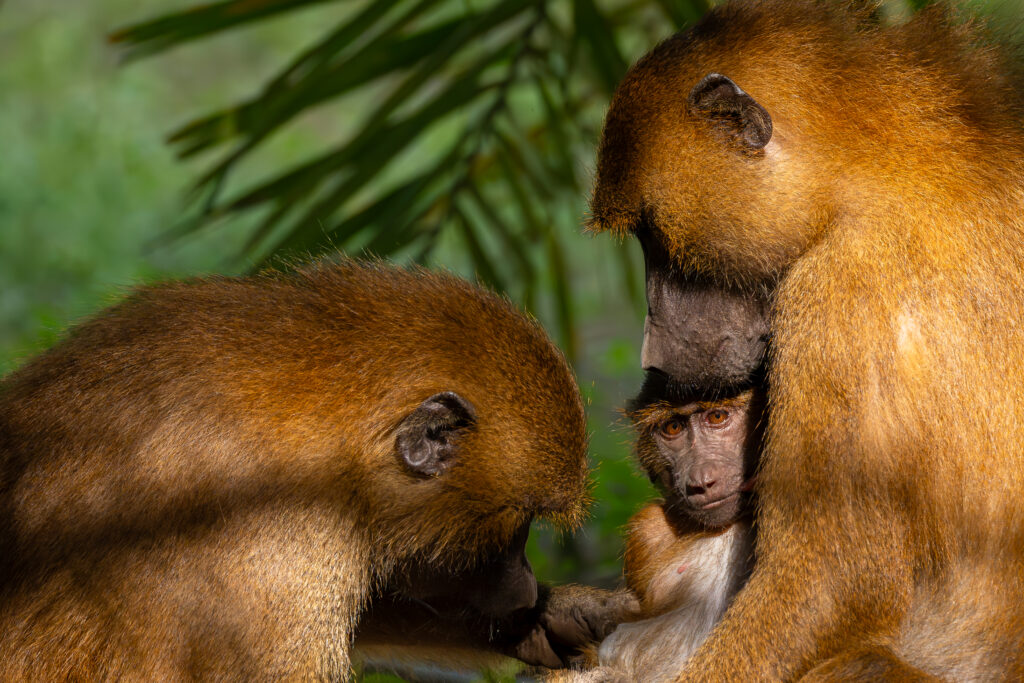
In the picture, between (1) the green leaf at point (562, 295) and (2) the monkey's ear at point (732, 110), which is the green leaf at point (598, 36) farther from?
(2) the monkey's ear at point (732, 110)

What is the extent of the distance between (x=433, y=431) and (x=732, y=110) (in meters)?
1.48

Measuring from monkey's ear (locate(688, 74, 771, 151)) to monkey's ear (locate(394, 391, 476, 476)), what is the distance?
4.21 feet

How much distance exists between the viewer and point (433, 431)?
396 centimetres

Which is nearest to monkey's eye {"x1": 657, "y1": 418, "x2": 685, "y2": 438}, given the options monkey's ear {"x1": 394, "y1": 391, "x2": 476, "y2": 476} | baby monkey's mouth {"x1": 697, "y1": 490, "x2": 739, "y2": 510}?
baby monkey's mouth {"x1": 697, "y1": 490, "x2": 739, "y2": 510}

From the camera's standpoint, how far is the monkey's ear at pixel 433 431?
3918mm

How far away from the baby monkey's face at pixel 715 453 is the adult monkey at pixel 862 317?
25 cm

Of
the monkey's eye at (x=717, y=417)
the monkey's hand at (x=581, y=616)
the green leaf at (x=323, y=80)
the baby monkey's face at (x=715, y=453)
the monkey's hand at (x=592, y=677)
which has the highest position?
the green leaf at (x=323, y=80)

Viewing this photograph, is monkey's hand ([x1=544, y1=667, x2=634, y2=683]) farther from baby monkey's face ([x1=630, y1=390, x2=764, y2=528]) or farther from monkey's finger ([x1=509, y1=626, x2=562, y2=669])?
baby monkey's face ([x1=630, y1=390, x2=764, y2=528])

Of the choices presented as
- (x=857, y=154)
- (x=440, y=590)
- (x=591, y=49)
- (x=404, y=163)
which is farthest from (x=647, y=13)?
(x=404, y=163)

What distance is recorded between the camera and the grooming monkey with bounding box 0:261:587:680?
362 cm

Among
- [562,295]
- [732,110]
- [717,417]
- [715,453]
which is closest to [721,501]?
[715,453]

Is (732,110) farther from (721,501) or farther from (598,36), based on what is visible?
(598,36)

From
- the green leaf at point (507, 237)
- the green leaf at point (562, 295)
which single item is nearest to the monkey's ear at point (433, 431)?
the green leaf at point (507, 237)

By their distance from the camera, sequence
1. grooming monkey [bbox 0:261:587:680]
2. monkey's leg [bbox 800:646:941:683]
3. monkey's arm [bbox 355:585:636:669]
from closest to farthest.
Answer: monkey's leg [bbox 800:646:941:683] → grooming monkey [bbox 0:261:587:680] → monkey's arm [bbox 355:585:636:669]
